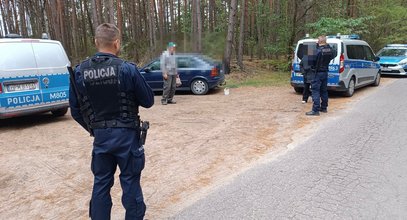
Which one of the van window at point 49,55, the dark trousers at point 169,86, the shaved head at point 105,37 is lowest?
the dark trousers at point 169,86

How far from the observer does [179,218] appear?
342 cm

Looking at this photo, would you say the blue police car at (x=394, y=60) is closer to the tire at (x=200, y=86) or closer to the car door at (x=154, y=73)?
the tire at (x=200, y=86)

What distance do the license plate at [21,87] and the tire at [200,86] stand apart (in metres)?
6.41

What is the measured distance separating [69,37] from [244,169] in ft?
105

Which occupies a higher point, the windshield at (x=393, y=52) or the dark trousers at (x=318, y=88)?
the windshield at (x=393, y=52)

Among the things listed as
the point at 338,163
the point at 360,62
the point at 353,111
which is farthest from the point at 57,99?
the point at 360,62

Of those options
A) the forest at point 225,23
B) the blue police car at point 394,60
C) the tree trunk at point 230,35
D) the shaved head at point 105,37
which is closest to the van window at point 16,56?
the shaved head at point 105,37

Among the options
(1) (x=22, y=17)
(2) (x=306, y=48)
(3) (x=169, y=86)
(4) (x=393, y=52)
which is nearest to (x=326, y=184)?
(3) (x=169, y=86)

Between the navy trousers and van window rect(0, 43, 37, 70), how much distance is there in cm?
496

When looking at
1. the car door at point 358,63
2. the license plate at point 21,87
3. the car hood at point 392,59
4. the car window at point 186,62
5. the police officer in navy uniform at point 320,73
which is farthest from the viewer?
the car hood at point 392,59

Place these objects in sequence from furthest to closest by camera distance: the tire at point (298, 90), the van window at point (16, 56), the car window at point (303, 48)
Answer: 1. the tire at point (298, 90)
2. the car window at point (303, 48)
3. the van window at point (16, 56)

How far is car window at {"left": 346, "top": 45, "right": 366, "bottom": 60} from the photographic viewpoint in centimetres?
1056

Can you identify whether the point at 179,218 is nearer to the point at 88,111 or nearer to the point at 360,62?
the point at 88,111

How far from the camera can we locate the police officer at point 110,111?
8.83 feet
